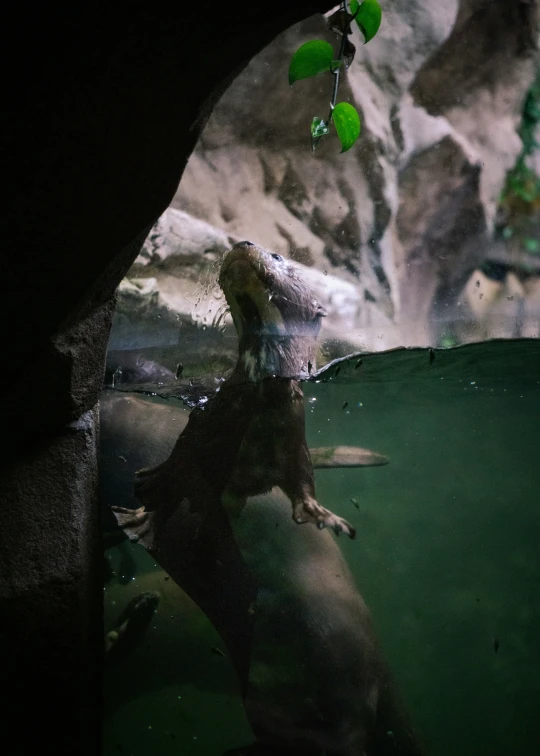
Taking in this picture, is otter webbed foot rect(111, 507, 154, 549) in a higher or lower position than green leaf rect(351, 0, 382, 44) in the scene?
lower

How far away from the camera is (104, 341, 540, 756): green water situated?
26.3 feet

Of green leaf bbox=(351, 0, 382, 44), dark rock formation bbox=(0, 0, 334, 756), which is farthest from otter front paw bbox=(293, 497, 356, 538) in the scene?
green leaf bbox=(351, 0, 382, 44)

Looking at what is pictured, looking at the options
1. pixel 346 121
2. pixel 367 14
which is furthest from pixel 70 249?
pixel 367 14

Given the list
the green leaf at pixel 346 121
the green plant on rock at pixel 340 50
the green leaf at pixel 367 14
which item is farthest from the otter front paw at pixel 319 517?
the green leaf at pixel 367 14

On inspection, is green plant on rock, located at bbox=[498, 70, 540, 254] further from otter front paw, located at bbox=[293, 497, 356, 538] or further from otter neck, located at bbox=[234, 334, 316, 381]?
otter front paw, located at bbox=[293, 497, 356, 538]

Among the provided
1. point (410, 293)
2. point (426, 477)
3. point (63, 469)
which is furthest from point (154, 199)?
point (426, 477)

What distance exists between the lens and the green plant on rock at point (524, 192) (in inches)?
204

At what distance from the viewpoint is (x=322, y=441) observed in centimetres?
2083

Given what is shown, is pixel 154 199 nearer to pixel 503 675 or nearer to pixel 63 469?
pixel 63 469

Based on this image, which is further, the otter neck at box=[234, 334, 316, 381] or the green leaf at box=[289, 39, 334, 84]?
the otter neck at box=[234, 334, 316, 381]

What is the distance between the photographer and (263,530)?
5.95 metres

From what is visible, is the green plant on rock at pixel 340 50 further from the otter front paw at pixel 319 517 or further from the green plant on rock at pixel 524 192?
the otter front paw at pixel 319 517

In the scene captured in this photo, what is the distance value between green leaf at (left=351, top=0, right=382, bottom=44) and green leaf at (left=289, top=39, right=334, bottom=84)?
11.9 inches

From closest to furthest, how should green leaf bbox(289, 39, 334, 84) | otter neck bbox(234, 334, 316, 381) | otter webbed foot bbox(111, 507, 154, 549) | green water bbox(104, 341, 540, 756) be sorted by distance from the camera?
green leaf bbox(289, 39, 334, 84) < otter webbed foot bbox(111, 507, 154, 549) < otter neck bbox(234, 334, 316, 381) < green water bbox(104, 341, 540, 756)
